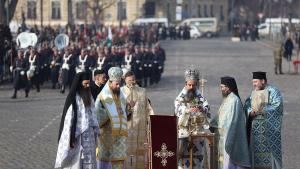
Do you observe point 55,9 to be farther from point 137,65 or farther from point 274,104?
point 274,104

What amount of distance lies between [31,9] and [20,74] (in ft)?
156

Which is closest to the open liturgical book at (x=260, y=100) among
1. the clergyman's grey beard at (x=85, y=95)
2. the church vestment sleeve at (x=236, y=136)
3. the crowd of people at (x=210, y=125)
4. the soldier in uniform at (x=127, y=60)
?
the crowd of people at (x=210, y=125)

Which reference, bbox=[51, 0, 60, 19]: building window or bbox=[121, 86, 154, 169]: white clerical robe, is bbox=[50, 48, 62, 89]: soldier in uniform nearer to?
bbox=[121, 86, 154, 169]: white clerical robe

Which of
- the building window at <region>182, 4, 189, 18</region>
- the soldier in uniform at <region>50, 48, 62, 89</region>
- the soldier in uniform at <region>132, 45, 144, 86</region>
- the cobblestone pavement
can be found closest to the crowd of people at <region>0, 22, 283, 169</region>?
A: the cobblestone pavement

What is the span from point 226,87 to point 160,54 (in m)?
24.1

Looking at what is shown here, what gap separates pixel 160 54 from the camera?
38.4 m

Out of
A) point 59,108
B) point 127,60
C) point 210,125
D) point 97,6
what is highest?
point 97,6

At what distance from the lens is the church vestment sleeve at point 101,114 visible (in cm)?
1429

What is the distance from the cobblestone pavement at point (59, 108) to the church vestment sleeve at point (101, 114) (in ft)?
8.81

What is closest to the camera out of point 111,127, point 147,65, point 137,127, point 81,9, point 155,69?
point 111,127

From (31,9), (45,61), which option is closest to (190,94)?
(45,61)

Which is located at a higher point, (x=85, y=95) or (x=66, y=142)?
(x=85, y=95)

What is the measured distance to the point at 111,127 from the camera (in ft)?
46.8

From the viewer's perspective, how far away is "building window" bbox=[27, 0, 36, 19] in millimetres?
74544
